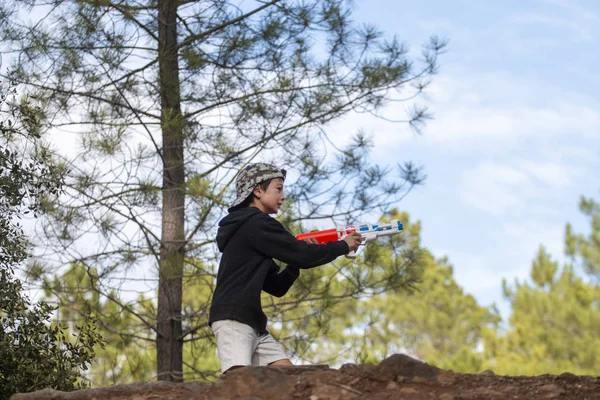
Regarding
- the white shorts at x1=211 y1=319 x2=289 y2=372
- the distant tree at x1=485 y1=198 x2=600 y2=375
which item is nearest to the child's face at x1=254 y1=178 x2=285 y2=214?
the white shorts at x1=211 y1=319 x2=289 y2=372

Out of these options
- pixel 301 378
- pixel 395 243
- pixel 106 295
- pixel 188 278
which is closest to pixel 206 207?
pixel 188 278

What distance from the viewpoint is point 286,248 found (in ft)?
12.1

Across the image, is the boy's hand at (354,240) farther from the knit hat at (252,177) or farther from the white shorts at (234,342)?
the white shorts at (234,342)

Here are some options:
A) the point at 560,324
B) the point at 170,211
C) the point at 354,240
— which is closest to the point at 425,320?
the point at 560,324

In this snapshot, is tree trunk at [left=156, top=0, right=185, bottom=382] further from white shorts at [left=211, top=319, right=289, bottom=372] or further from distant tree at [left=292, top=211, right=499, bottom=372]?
distant tree at [left=292, top=211, right=499, bottom=372]

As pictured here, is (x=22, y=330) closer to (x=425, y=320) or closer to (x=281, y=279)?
(x=281, y=279)

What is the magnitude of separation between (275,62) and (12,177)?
119 inches

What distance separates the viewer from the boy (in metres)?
3.67

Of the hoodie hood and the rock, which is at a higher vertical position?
the hoodie hood

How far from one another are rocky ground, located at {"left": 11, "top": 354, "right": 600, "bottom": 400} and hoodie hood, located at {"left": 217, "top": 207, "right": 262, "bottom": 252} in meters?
0.78

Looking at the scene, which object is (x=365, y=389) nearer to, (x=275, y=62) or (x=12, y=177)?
(x=12, y=177)

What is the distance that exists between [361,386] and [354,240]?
100 centimetres

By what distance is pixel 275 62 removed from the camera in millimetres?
7051

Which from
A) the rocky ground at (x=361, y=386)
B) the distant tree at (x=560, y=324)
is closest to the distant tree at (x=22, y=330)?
the rocky ground at (x=361, y=386)
